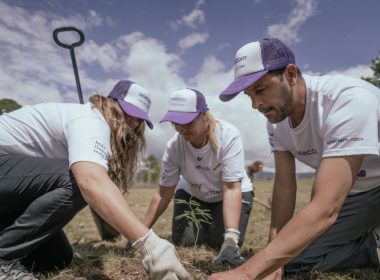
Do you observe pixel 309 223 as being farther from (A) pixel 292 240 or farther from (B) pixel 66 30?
(B) pixel 66 30

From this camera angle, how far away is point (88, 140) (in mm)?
2156

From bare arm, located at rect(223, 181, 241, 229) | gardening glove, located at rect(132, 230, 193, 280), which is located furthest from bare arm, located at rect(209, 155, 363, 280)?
bare arm, located at rect(223, 181, 241, 229)

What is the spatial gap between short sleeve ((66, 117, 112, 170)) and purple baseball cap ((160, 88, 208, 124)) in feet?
3.41

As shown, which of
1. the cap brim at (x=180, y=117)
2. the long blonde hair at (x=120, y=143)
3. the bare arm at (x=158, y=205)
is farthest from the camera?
the bare arm at (x=158, y=205)

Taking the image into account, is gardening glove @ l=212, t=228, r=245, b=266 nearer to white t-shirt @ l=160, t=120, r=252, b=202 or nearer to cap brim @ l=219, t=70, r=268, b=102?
white t-shirt @ l=160, t=120, r=252, b=202

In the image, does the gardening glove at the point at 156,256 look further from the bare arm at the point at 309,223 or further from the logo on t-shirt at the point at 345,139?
the logo on t-shirt at the point at 345,139

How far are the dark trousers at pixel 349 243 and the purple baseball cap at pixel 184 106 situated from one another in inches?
56.0

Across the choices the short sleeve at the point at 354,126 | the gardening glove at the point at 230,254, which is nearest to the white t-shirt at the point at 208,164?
the gardening glove at the point at 230,254

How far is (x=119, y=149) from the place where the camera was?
259cm

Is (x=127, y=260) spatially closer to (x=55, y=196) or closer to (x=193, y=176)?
(x=55, y=196)

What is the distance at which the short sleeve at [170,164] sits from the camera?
388 centimetres

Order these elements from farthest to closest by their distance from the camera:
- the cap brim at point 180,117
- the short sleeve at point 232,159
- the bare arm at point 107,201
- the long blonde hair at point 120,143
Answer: the short sleeve at point 232,159 < the cap brim at point 180,117 < the long blonde hair at point 120,143 < the bare arm at point 107,201

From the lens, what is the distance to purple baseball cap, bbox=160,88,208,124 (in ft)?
10.9

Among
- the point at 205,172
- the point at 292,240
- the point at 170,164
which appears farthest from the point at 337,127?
the point at 170,164
